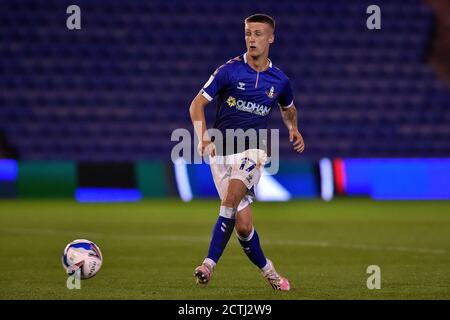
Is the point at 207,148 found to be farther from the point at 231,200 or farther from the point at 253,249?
the point at 253,249

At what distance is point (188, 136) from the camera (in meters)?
21.2

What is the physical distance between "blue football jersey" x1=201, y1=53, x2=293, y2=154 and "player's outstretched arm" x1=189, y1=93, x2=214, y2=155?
89 mm

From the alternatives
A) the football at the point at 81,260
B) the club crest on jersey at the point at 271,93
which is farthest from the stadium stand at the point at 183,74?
the club crest on jersey at the point at 271,93

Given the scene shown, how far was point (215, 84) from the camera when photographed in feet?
25.8

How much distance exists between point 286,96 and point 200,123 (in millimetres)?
938

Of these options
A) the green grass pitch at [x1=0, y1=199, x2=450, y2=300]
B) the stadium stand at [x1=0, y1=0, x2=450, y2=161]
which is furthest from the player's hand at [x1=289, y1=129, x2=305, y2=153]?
the stadium stand at [x1=0, y1=0, x2=450, y2=161]

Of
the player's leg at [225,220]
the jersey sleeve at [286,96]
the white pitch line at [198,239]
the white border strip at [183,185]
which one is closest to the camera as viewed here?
the player's leg at [225,220]

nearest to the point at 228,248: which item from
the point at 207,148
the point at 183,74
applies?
the point at 207,148

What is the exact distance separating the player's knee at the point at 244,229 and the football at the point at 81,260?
3.72ft

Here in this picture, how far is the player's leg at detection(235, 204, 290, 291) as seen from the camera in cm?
784

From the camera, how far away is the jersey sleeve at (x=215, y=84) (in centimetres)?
782

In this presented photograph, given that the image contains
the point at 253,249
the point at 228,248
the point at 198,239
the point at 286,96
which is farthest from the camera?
the point at 198,239

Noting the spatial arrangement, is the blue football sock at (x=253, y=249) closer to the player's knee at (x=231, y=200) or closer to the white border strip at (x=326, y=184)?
the player's knee at (x=231, y=200)
